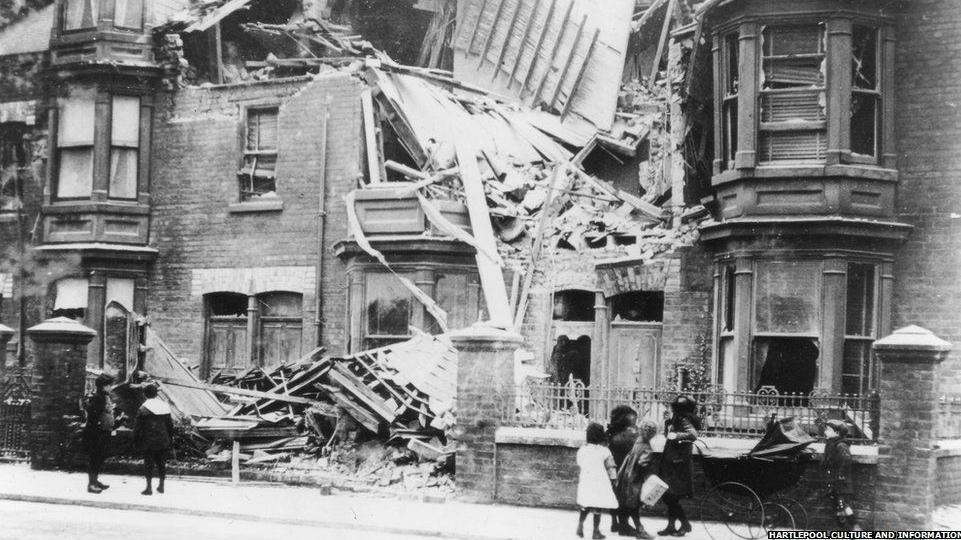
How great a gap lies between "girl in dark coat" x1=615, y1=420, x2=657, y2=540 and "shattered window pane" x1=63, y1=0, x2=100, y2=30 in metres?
15.0

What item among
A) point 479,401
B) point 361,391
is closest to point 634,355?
point 479,401

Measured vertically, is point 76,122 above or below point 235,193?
above

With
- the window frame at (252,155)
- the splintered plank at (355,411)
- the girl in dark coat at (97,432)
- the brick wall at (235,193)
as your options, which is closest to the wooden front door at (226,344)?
the brick wall at (235,193)

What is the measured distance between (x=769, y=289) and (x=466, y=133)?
6504 mm

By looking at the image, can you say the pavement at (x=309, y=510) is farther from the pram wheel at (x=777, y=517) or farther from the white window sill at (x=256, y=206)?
the white window sill at (x=256, y=206)

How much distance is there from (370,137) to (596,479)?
10.0 metres

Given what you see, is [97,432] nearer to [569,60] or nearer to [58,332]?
[58,332]

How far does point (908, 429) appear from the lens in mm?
11477

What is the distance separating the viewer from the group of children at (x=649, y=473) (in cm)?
1091

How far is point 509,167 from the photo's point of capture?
18766mm

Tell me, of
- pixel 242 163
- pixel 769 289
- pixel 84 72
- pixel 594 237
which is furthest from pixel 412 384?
pixel 84 72

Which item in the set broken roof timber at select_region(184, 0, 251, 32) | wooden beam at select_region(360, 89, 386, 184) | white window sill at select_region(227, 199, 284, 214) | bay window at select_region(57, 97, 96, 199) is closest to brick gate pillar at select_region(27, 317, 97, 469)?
white window sill at select_region(227, 199, 284, 214)

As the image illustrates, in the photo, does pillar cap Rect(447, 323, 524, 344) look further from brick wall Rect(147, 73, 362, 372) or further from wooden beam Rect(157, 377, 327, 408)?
brick wall Rect(147, 73, 362, 372)

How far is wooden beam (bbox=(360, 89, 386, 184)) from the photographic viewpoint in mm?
19188
